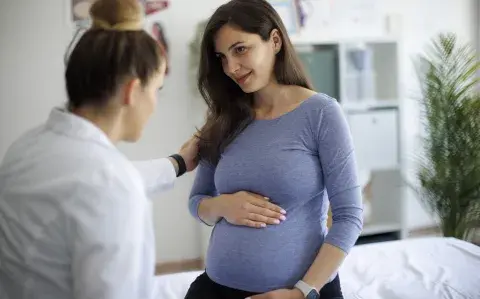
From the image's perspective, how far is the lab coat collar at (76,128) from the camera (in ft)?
2.81

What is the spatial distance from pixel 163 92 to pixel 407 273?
6.19 ft

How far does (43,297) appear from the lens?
2.79 feet

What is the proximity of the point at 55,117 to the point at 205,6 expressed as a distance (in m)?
2.56

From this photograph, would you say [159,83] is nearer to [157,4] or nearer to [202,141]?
[202,141]

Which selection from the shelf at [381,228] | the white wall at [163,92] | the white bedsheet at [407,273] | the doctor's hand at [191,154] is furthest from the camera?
the shelf at [381,228]

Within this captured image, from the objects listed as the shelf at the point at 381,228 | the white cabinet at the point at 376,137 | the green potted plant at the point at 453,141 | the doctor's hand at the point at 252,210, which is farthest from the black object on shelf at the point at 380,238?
the doctor's hand at the point at 252,210

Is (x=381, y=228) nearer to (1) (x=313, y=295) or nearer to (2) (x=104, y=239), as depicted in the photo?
(1) (x=313, y=295)

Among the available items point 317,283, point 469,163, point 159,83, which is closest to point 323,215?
point 317,283

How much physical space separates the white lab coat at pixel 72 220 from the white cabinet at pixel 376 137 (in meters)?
2.65

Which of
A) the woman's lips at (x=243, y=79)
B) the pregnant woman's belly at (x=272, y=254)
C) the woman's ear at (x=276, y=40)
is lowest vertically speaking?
the pregnant woman's belly at (x=272, y=254)

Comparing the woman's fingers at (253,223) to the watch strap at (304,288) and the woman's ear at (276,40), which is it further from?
the woman's ear at (276,40)

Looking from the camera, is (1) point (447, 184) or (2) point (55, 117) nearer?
(2) point (55, 117)

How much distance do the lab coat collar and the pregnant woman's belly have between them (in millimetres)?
518

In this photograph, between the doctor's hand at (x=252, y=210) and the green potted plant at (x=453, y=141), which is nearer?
the doctor's hand at (x=252, y=210)
